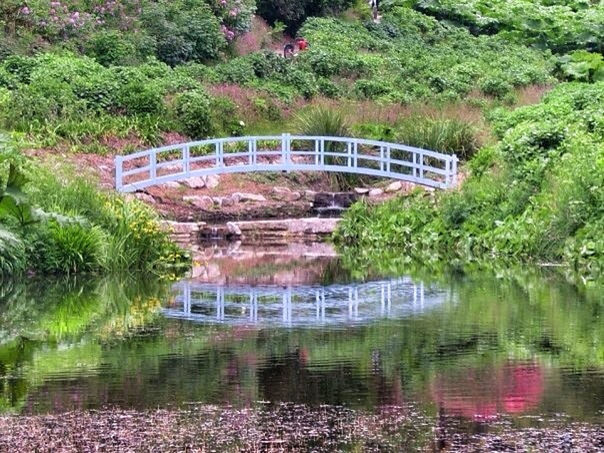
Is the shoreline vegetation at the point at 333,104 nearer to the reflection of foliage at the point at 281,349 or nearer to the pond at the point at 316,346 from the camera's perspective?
the pond at the point at 316,346

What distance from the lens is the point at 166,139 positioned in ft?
121

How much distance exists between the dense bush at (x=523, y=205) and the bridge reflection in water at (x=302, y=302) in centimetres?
414

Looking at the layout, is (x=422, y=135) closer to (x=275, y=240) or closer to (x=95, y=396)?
(x=275, y=240)

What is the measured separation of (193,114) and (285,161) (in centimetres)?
449

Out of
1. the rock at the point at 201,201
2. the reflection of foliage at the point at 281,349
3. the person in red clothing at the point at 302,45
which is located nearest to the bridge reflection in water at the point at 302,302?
the reflection of foliage at the point at 281,349

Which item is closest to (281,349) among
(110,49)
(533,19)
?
(110,49)

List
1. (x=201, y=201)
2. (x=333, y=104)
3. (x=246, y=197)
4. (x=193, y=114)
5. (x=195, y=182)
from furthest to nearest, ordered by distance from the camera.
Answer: (x=333, y=104)
(x=193, y=114)
(x=246, y=197)
(x=195, y=182)
(x=201, y=201)

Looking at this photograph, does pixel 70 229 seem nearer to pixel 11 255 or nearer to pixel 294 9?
pixel 11 255

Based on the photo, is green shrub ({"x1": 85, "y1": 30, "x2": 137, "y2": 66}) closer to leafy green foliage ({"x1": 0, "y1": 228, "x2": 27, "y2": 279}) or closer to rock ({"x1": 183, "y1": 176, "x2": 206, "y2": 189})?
rock ({"x1": 183, "y1": 176, "x2": 206, "y2": 189})

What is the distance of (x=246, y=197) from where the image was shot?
36531mm

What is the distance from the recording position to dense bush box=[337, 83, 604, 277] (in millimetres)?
27492

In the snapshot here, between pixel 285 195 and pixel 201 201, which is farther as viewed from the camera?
pixel 285 195

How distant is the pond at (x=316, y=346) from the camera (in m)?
13.3

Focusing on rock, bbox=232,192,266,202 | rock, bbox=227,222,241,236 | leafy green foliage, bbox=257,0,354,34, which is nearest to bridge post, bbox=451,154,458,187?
rock, bbox=227,222,241,236
